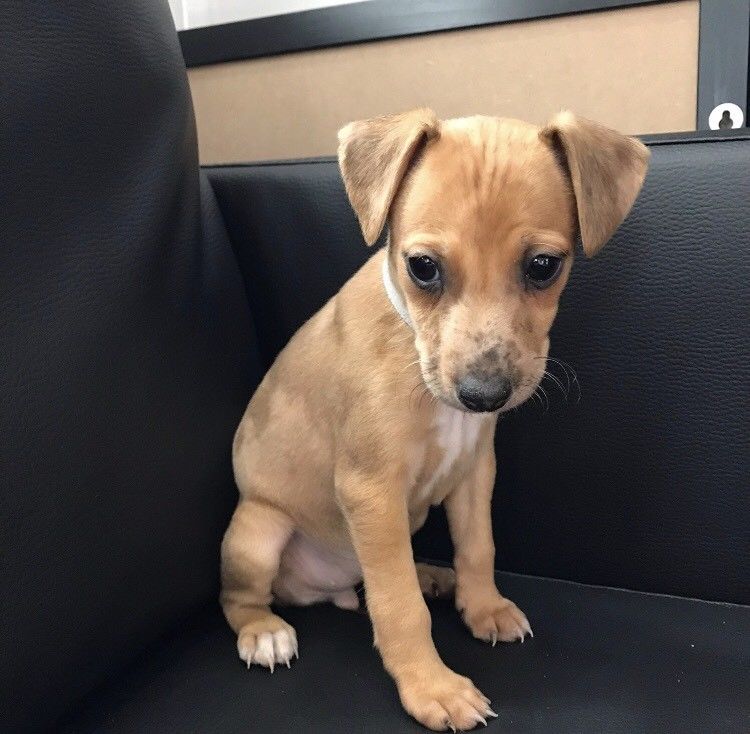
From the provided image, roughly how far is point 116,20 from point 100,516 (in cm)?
94

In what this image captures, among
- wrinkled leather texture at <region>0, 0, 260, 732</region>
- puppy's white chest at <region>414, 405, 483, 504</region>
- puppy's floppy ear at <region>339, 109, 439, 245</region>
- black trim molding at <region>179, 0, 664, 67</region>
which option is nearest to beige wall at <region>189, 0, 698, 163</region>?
black trim molding at <region>179, 0, 664, 67</region>

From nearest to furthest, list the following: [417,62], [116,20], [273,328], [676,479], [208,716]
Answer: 1. [208,716]
2. [116,20]
3. [676,479]
4. [273,328]
5. [417,62]

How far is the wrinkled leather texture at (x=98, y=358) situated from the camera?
4.45ft

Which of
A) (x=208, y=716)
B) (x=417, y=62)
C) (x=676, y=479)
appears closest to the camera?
(x=208, y=716)

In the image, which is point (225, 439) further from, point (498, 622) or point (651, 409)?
point (651, 409)

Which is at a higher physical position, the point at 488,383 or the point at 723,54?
the point at 723,54

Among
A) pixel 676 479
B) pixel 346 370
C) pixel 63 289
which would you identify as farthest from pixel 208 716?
pixel 676 479

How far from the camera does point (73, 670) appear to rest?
1.43m

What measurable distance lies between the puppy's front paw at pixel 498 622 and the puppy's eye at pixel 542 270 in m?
0.68

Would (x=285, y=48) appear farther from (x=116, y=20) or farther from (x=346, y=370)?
(x=346, y=370)

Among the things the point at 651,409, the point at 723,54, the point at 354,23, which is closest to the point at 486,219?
the point at 651,409

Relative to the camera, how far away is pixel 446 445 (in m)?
1.64

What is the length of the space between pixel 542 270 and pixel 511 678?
0.74 meters

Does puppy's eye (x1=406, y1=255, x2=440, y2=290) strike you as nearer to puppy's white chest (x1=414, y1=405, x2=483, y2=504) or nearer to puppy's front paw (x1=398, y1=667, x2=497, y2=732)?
puppy's white chest (x1=414, y1=405, x2=483, y2=504)
